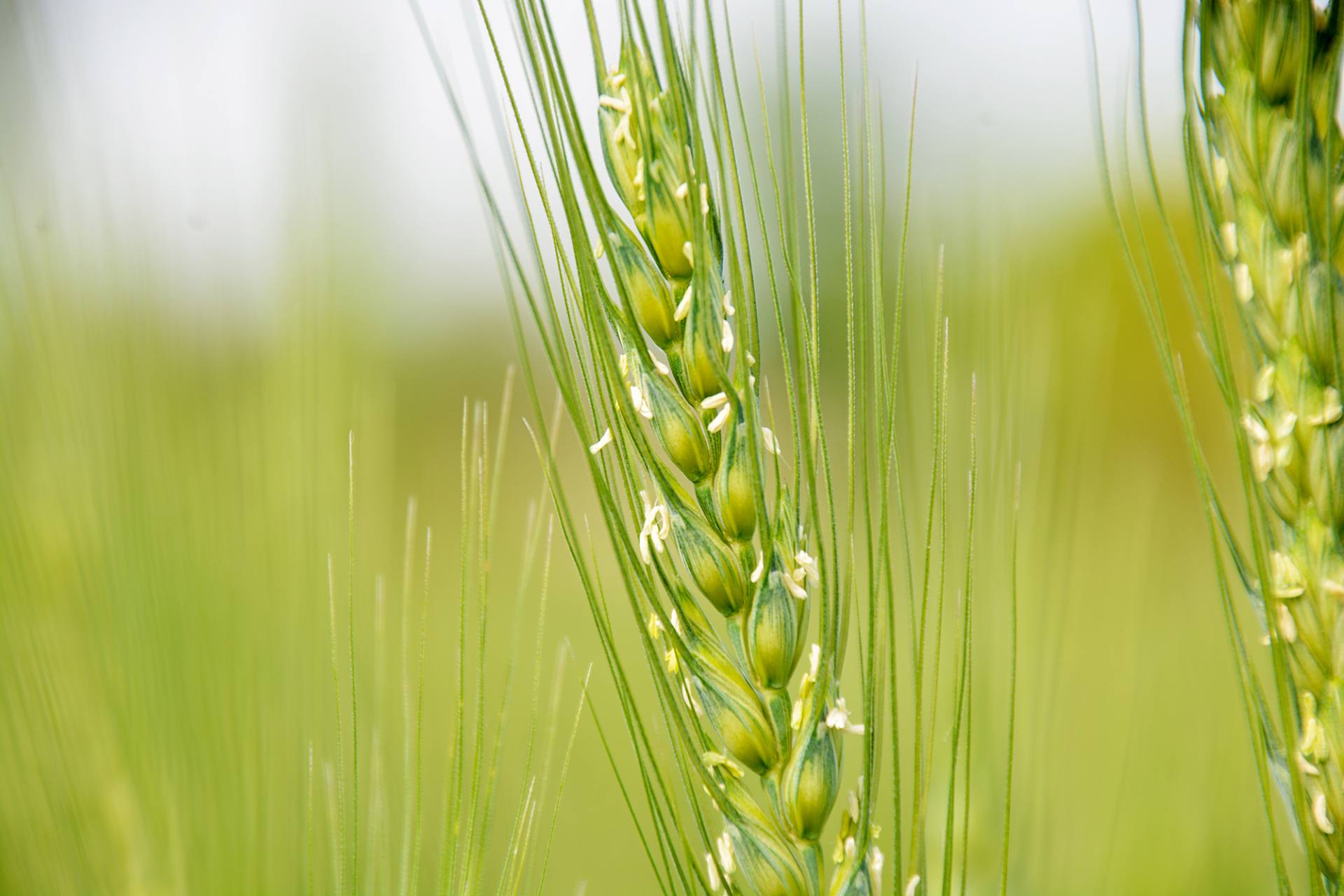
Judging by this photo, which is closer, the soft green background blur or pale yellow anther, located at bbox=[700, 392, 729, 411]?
pale yellow anther, located at bbox=[700, 392, 729, 411]

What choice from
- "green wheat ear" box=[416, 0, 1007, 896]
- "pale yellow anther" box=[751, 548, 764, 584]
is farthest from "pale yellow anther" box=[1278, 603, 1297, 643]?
"pale yellow anther" box=[751, 548, 764, 584]

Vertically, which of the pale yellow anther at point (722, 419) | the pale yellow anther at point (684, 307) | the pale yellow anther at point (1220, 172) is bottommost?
the pale yellow anther at point (722, 419)

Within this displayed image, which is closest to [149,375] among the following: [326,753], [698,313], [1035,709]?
[326,753]

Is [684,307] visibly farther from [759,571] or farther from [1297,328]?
[1297,328]

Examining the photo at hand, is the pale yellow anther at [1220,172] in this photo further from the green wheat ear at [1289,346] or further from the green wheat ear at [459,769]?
the green wheat ear at [459,769]

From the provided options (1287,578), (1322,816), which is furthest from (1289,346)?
(1322,816)

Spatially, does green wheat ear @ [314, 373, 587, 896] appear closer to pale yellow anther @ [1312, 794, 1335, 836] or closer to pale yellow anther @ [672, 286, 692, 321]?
pale yellow anther @ [672, 286, 692, 321]

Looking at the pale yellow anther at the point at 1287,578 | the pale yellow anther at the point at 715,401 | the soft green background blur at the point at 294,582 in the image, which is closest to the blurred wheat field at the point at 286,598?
the soft green background blur at the point at 294,582
